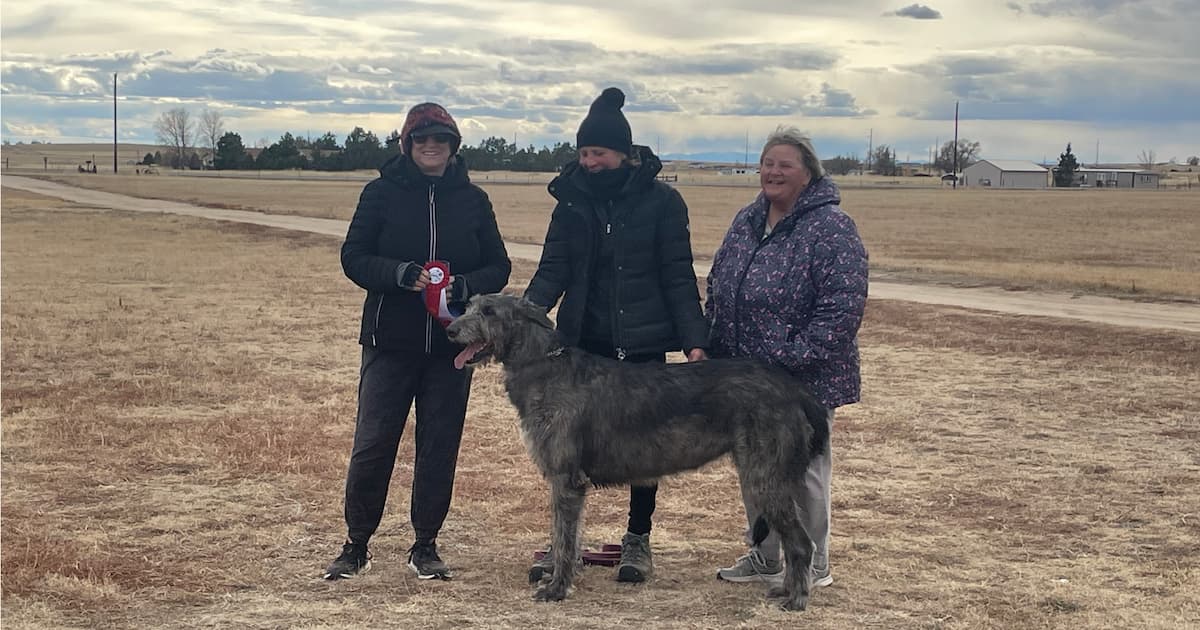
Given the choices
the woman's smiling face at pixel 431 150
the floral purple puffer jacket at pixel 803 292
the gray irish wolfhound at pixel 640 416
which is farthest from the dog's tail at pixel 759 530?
the woman's smiling face at pixel 431 150

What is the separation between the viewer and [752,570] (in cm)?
677

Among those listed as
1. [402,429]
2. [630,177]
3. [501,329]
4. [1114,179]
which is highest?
[1114,179]

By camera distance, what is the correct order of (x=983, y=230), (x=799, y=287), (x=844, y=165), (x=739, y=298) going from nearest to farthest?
(x=799, y=287), (x=739, y=298), (x=983, y=230), (x=844, y=165)

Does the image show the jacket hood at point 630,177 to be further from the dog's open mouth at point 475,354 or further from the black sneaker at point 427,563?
the black sneaker at point 427,563

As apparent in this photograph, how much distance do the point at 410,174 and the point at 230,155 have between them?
136 m

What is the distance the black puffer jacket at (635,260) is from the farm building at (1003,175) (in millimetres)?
132681

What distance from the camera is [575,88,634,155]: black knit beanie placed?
6.34 m

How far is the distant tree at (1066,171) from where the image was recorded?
127994 millimetres

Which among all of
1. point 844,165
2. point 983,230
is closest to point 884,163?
point 844,165

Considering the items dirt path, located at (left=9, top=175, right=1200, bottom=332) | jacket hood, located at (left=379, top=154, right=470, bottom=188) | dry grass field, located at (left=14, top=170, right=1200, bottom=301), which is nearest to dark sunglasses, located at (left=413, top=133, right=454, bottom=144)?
jacket hood, located at (left=379, top=154, right=470, bottom=188)

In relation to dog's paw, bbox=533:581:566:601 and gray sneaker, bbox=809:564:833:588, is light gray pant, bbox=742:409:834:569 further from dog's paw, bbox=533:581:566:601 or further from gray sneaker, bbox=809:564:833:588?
dog's paw, bbox=533:581:566:601

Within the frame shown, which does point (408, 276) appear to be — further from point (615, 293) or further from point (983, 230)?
point (983, 230)

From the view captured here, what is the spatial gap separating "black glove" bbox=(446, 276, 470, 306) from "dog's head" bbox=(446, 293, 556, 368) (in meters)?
0.33

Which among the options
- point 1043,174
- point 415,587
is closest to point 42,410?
point 415,587
